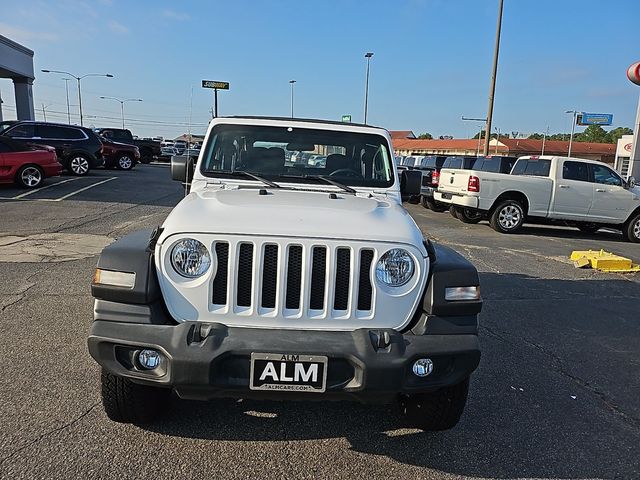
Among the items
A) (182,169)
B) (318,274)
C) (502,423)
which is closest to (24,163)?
(182,169)

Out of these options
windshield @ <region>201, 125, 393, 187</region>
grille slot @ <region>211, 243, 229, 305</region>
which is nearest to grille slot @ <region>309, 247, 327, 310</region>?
grille slot @ <region>211, 243, 229, 305</region>

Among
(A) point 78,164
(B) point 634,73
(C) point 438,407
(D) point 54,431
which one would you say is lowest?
(D) point 54,431

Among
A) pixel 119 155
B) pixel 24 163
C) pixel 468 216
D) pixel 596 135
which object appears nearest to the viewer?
pixel 468 216

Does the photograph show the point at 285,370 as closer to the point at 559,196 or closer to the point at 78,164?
the point at 559,196

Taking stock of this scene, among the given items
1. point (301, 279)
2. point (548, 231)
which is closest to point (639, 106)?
point (548, 231)

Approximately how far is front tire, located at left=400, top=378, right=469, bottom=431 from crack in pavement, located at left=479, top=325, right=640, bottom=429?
4.29ft

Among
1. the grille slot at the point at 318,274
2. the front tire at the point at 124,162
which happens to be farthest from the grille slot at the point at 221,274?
the front tire at the point at 124,162

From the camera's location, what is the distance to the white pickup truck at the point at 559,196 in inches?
455

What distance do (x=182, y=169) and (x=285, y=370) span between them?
2368 millimetres

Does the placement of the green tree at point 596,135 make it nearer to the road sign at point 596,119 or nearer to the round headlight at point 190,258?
the road sign at point 596,119

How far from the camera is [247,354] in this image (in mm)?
2357

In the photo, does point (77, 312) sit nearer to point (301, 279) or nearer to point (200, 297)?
point (200, 297)

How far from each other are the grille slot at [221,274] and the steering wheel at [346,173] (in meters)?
1.77

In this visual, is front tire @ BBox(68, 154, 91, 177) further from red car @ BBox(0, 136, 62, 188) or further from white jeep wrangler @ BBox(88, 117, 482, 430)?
white jeep wrangler @ BBox(88, 117, 482, 430)
